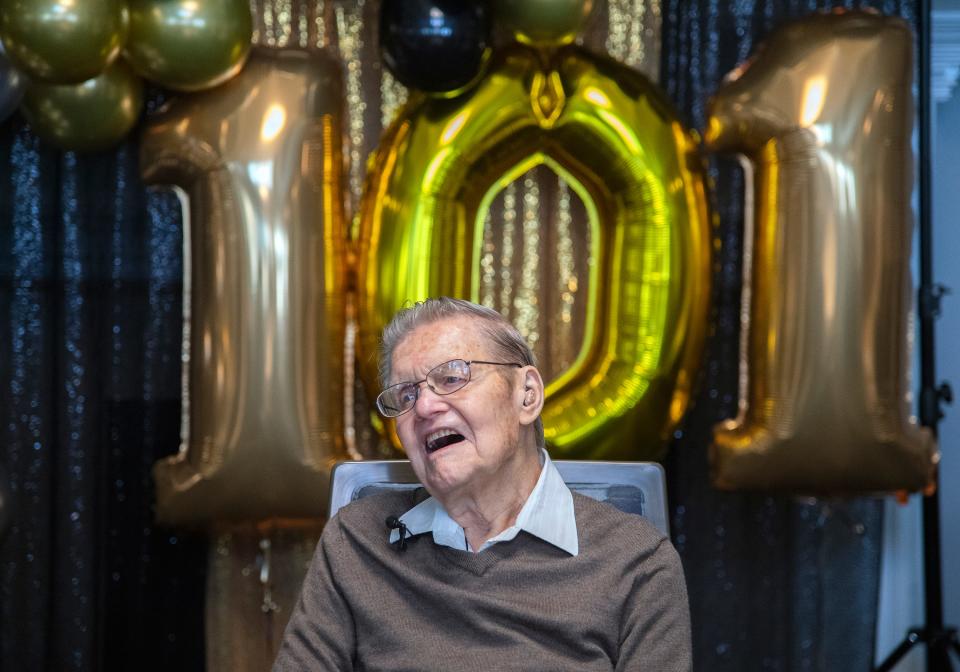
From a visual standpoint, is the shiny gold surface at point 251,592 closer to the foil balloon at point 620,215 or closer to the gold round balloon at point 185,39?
the foil balloon at point 620,215

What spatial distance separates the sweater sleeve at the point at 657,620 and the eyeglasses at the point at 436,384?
0.33m

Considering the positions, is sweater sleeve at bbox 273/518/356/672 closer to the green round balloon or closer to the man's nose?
the man's nose

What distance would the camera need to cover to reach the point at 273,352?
8.16 ft

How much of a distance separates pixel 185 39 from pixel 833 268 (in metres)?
1.41

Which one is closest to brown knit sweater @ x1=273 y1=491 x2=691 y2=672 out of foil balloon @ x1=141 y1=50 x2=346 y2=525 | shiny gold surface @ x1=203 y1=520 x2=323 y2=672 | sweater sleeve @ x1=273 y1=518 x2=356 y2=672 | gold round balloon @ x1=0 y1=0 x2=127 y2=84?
sweater sleeve @ x1=273 y1=518 x2=356 y2=672

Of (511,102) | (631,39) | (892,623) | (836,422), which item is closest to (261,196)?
(511,102)

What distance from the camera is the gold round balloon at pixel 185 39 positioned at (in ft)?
7.66

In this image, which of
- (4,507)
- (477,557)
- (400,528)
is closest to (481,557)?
(477,557)

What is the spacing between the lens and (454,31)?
2404 millimetres

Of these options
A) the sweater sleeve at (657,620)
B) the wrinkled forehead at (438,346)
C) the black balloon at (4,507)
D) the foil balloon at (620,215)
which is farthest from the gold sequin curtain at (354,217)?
the sweater sleeve at (657,620)

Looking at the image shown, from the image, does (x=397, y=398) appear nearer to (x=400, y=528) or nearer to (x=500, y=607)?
(x=400, y=528)

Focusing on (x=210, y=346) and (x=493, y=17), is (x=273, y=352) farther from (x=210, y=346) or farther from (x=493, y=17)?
(x=493, y=17)

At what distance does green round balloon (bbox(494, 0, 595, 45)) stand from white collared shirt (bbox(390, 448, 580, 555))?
1178mm

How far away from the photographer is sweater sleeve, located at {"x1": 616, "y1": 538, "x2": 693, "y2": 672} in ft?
4.76
